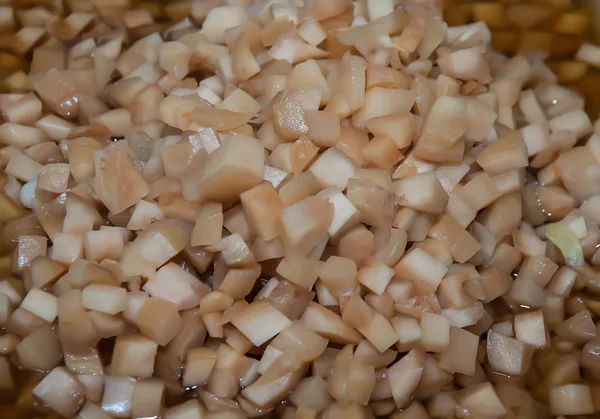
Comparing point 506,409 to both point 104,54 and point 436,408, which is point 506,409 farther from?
point 104,54

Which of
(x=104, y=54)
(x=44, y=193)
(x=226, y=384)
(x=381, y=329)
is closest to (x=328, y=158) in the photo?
(x=381, y=329)

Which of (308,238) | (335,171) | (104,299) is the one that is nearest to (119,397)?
(104,299)

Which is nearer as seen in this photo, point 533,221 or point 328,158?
point 328,158

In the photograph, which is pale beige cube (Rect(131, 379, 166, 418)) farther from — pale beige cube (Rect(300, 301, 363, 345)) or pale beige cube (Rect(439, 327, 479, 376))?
pale beige cube (Rect(439, 327, 479, 376))

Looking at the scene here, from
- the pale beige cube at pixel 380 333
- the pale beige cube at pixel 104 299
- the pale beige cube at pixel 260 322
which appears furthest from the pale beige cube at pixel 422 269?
the pale beige cube at pixel 104 299

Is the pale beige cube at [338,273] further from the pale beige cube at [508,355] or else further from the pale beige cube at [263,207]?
the pale beige cube at [508,355]

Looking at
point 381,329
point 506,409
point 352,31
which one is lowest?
point 506,409

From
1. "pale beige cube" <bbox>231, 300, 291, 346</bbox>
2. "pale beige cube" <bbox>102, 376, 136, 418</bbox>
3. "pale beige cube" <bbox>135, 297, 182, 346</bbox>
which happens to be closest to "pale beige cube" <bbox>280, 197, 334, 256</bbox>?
"pale beige cube" <bbox>231, 300, 291, 346</bbox>
